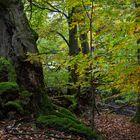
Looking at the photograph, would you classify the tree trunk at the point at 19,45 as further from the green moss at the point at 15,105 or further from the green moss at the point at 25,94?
the green moss at the point at 15,105

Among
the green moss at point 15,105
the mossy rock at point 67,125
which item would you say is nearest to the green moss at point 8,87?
the green moss at point 15,105

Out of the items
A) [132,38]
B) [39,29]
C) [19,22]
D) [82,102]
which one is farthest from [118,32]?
[39,29]

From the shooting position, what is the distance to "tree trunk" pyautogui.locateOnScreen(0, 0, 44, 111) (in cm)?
920

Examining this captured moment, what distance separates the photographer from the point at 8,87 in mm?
8453

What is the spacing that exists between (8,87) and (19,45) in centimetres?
159

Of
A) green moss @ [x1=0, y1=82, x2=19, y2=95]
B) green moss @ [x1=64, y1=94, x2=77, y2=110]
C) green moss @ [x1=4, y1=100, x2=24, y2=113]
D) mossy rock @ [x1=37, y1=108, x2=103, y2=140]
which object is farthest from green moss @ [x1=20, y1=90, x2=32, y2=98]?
green moss @ [x1=64, y1=94, x2=77, y2=110]

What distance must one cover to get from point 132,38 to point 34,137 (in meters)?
4.46

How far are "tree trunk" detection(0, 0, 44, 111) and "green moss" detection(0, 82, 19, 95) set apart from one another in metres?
0.53

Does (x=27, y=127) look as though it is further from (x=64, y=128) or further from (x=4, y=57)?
(x=4, y=57)

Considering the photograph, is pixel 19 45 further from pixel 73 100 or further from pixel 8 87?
pixel 73 100

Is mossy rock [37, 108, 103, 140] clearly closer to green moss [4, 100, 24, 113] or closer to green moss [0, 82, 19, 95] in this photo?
green moss [4, 100, 24, 113]

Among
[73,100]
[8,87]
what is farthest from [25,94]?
[73,100]

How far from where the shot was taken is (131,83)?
9258 mm

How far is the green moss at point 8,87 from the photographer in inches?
332
